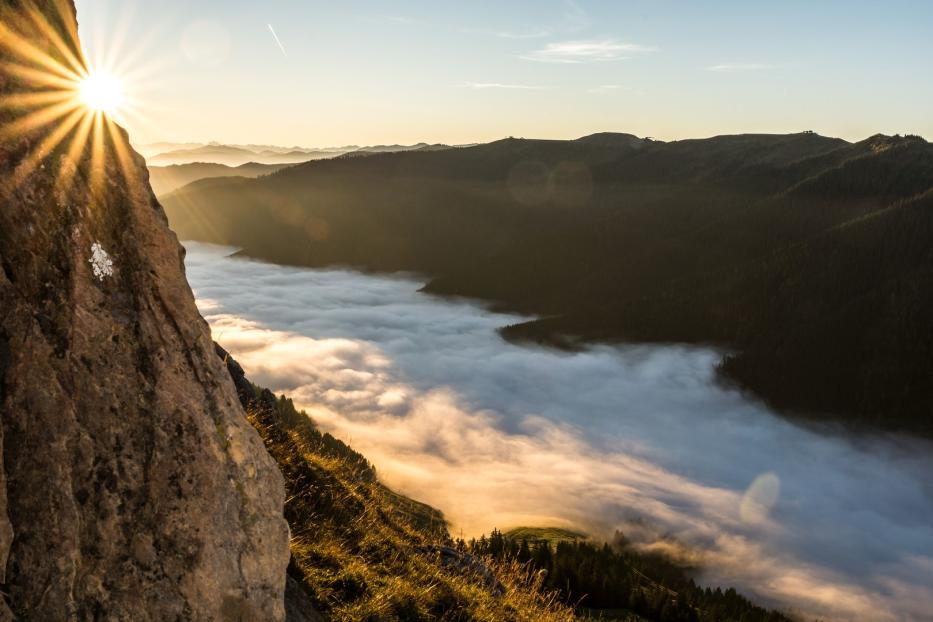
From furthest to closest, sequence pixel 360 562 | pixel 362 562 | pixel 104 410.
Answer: pixel 362 562 < pixel 360 562 < pixel 104 410

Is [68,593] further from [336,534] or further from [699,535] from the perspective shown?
[699,535]

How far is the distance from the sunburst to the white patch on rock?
0.76 meters

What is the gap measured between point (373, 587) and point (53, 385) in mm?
7785

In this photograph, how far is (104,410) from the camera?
265 inches

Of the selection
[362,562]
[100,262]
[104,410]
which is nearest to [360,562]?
[362,562]

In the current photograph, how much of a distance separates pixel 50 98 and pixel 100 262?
1.99 metres

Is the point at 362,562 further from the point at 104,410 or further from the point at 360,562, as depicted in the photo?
the point at 104,410

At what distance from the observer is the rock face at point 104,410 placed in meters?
6.11

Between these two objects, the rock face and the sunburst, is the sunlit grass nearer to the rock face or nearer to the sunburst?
the rock face

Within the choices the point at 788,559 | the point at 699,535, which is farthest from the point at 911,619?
the point at 699,535

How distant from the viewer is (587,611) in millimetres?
28109

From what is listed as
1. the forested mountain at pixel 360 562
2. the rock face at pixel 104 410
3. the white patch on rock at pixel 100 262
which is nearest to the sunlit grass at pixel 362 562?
the forested mountain at pixel 360 562

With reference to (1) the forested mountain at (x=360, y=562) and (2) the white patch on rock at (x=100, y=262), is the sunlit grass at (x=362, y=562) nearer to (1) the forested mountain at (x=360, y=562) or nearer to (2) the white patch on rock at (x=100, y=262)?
(1) the forested mountain at (x=360, y=562)

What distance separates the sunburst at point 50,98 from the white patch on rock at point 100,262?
76 centimetres
